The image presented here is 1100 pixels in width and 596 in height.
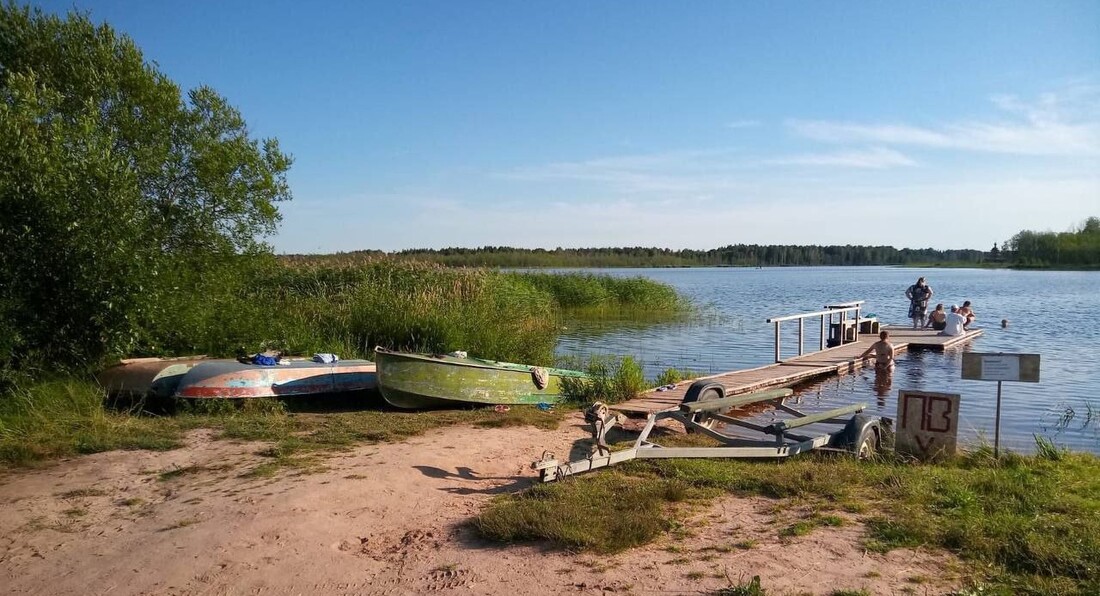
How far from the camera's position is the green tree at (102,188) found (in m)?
9.41

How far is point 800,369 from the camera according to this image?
1652cm

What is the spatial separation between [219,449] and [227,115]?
7495 mm

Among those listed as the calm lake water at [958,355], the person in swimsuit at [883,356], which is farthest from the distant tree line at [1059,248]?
the person in swimsuit at [883,356]

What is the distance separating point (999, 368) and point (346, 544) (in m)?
6.45

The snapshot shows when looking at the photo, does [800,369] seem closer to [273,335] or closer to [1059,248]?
[273,335]

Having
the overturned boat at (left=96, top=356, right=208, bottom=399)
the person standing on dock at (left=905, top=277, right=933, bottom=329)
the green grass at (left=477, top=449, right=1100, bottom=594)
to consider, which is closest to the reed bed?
the overturned boat at (left=96, top=356, right=208, bottom=399)

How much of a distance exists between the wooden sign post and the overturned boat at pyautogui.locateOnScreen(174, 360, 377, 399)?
7.53 meters

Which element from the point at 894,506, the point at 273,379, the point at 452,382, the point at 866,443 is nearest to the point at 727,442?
the point at 866,443

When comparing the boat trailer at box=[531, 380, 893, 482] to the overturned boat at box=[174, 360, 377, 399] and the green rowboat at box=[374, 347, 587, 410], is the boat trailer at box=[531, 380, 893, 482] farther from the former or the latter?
the overturned boat at box=[174, 360, 377, 399]

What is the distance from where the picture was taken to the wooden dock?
11.4 metres

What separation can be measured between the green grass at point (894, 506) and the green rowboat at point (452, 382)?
3.94 m

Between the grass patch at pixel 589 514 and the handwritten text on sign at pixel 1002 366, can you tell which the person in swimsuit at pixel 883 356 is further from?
the grass patch at pixel 589 514

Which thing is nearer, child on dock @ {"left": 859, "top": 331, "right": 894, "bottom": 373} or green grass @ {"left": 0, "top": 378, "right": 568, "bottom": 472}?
green grass @ {"left": 0, "top": 378, "right": 568, "bottom": 472}

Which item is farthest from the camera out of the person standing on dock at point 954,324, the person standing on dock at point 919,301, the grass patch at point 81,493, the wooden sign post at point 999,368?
the person standing on dock at point 919,301
